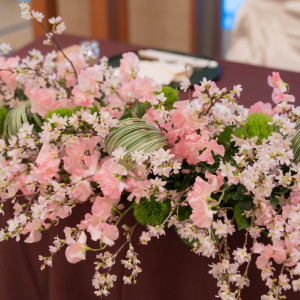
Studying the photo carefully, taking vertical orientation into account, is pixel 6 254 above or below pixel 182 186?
below

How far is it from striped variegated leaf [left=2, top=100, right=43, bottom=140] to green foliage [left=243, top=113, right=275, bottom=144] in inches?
17.8

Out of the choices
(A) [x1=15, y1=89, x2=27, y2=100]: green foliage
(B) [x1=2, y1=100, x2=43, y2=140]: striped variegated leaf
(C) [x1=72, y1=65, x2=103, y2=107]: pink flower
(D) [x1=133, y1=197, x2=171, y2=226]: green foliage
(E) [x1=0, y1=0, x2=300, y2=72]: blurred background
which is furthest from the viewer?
(E) [x1=0, y1=0, x2=300, y2=72]: blurred background

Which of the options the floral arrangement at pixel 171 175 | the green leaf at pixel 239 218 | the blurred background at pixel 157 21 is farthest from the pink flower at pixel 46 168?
the blurred background at pixel 157 21

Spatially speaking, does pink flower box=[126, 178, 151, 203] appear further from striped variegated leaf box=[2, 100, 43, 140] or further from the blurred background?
the blurred background

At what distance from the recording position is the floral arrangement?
0.70m

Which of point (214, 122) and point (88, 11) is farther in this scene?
point (88, 11)

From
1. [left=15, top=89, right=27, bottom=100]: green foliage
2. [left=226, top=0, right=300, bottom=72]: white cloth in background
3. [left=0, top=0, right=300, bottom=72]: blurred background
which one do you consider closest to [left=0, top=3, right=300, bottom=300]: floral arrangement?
[left=15, top=89, right=27, bottom=100]: green foliage

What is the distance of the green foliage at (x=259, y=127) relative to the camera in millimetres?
783

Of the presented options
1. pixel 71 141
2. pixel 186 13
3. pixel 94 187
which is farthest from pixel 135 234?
pixel 186 13

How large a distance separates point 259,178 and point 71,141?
Result: 332 mm

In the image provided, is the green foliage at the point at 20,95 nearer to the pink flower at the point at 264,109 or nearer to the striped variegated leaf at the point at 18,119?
the striped variegated leaf at the point at 18,119

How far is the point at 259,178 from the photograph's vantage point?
71 cm

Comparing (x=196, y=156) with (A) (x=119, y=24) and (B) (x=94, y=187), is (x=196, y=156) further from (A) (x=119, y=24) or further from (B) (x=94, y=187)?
(A) (x=119, y=24)

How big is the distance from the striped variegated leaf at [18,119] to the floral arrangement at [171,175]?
0.08m
